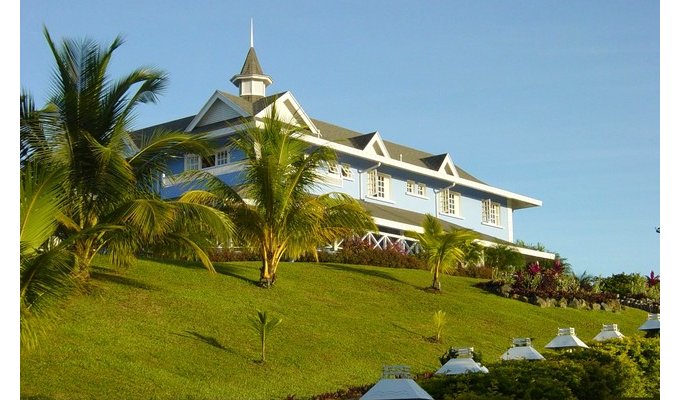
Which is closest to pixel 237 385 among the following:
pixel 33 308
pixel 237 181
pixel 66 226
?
pixel 33 308

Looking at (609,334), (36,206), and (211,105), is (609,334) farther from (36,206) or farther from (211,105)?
(211,105)

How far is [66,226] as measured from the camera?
1861 centimetres

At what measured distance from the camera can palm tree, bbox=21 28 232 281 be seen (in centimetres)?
1867

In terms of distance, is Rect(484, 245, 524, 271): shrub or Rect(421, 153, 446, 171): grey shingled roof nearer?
Rect(484, 245, 524, 271): shrub

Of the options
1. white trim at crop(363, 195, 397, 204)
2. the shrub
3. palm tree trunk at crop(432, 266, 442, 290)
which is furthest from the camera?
white trim at crop(363, 195, 397, 204)

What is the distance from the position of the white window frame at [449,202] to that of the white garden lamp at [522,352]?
23112 millimetres

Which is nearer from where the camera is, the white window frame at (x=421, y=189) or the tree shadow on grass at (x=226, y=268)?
the tree shadow on grass at (x=226, y=268)

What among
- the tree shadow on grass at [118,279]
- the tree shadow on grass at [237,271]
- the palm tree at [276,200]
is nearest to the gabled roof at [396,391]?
the tree shadow on grass at [118,279]

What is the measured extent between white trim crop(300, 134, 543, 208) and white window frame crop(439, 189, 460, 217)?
0.66 m

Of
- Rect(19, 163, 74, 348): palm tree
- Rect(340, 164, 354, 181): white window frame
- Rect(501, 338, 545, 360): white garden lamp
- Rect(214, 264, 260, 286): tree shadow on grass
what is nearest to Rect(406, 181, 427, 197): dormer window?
Rect(340, 164, 354, 181): white window frame

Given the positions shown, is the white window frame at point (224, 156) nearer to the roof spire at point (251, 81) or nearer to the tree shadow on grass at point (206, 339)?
the roof spire at point (251, 81)

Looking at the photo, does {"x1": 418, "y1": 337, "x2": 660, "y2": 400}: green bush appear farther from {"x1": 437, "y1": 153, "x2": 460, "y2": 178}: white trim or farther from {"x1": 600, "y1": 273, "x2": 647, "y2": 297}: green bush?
{"x1": 437, "y1": 153, "x2": 460, "y2": 178}: white trim

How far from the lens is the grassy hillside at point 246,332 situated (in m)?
14.8
